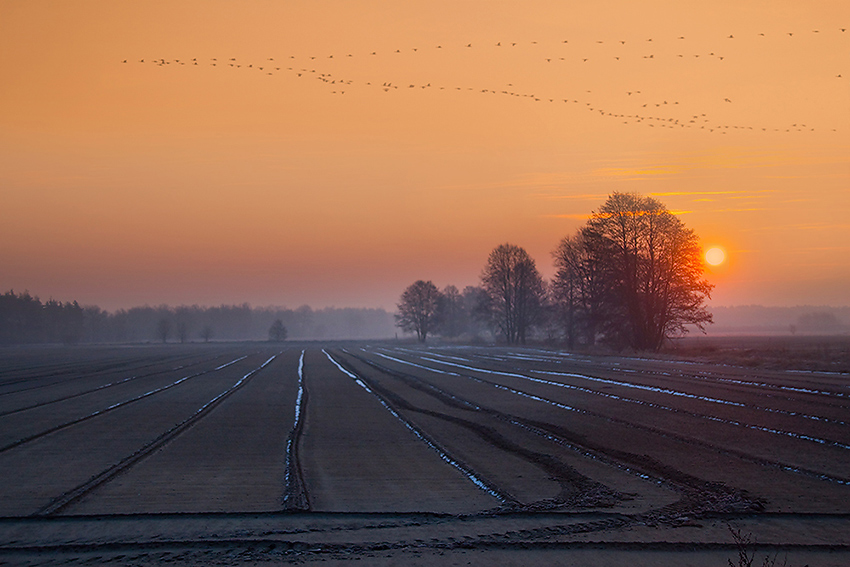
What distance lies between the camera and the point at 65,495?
8.68 m

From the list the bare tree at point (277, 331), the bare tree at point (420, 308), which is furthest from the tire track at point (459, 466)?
the bare tree at point (277, 331)

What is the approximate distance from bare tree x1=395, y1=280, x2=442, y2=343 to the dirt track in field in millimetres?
97921

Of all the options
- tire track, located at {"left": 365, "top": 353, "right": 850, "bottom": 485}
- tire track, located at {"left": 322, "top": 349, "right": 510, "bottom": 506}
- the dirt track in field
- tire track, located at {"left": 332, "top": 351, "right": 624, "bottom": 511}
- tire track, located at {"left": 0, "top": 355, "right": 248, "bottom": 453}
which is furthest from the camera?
tire track, located at {"left": 0, "top": 355, "right": 248, "bottom": 453}

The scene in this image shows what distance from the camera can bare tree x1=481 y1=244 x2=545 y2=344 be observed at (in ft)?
276

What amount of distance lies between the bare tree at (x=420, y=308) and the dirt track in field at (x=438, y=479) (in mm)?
97921

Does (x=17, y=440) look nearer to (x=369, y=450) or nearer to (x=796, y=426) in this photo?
(x=369, y=450)

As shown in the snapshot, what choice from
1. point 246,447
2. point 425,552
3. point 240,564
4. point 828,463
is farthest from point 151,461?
point 828,463

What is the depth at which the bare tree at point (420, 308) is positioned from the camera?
118 meters

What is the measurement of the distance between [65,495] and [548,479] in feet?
22.9

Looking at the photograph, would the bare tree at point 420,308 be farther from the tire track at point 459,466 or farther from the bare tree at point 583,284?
the tire track at point 459,466

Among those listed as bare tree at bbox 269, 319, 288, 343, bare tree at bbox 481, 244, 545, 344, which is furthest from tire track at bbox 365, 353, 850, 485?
bare tree at bbox 269, 319, 288, 343

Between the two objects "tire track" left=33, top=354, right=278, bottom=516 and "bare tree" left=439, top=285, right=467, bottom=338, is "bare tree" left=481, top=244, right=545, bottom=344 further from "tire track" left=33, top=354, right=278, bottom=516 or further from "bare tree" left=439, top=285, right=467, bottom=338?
"tire track" left=33, top=354, right=278, bottom=516

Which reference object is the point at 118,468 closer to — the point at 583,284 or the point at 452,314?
the point at 583,284

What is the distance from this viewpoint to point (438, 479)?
959 centimetres
